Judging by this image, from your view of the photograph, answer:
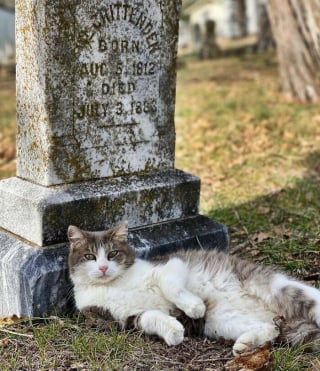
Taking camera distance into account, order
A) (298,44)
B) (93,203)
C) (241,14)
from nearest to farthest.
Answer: (93,203)
(298,44)
(241,14)

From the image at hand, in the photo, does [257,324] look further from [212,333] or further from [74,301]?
[74,301]

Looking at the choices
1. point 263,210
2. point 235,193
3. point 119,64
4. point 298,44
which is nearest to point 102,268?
point 119,64

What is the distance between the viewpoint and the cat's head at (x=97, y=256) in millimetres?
3965

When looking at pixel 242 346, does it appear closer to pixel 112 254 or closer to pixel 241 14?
pixel 112 254

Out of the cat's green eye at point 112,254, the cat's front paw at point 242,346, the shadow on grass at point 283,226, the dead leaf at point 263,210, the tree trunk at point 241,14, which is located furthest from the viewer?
the tree trunk at point 241,14

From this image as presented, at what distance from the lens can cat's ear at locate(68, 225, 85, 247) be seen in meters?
4.10

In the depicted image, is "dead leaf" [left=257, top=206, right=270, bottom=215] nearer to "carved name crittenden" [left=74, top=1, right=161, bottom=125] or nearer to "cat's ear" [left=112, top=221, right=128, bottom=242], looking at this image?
"carved name crittenden" [left=74, top=1, right=161, bottom=125]

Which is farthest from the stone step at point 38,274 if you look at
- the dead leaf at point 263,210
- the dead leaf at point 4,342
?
the dead leaf at point 263,210

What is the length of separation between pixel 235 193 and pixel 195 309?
331cm

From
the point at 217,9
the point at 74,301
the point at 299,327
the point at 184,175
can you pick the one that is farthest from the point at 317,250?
the point at 217,9

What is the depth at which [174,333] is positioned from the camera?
3676mm

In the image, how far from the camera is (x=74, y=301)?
4234 mm

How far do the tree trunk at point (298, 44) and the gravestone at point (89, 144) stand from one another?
580 centimetres

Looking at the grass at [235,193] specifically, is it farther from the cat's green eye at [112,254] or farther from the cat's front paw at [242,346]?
the cat's green eye at [112,254]
